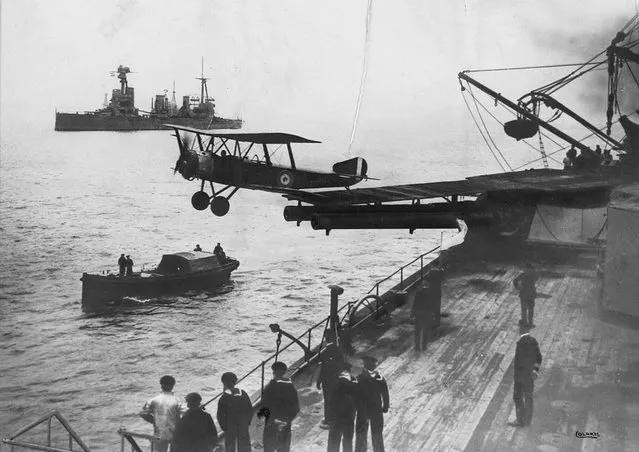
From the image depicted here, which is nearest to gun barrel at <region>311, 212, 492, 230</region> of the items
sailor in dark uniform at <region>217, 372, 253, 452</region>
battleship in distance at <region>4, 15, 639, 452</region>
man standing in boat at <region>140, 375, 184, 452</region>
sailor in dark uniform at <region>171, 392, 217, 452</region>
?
battleship in distance at <region>4, 15, 639, 452</region>

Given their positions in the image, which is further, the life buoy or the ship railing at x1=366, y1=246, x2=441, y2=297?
the life buoy

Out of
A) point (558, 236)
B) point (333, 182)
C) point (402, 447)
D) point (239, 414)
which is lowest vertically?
point (402, 447)

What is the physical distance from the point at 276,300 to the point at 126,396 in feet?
49.7

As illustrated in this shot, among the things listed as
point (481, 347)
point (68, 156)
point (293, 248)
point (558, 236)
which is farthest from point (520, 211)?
point (68, 156)

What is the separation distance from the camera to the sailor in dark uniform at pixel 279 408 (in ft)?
25.3

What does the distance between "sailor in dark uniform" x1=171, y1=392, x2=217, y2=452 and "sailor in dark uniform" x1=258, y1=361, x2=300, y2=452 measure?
83 centimetres

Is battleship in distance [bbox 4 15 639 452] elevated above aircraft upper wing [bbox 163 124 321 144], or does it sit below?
below

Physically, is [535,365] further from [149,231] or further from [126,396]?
[149,231]

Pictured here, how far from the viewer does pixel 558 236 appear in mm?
23688

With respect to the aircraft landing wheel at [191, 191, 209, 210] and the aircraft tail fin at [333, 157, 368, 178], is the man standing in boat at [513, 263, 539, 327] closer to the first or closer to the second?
the aircraft tail fin at [333, 157, 368, 178]

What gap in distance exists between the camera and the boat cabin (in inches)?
1454

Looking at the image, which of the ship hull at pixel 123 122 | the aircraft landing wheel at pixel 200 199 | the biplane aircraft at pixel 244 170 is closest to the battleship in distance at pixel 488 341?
the biplane aircraft at pixel 244 170

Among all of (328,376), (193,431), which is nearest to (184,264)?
(328,376)

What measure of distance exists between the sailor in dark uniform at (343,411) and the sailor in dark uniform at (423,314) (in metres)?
4.97
